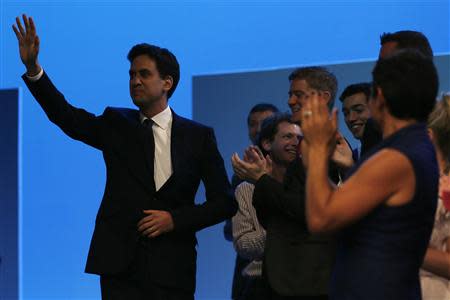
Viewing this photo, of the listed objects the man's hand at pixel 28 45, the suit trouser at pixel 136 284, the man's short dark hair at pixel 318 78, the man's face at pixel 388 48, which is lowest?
the suit trouser at pixel 136 284

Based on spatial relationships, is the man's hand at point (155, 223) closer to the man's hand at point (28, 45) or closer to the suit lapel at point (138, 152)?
the suit lapel at point (138, 152)

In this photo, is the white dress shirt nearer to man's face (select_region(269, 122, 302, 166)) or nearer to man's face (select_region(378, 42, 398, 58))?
man's face (select_region(269, 122, 302, 166))

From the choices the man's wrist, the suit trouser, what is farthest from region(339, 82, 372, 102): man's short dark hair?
the man's wrist

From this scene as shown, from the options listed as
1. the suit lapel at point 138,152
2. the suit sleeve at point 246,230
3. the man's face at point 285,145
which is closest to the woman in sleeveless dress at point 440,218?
the suit sleeve at point 246,230

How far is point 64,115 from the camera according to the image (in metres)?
3.72

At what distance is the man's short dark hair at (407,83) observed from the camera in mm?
2352

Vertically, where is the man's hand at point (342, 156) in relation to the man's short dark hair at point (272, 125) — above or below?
below

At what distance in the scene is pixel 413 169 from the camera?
7.57 feet

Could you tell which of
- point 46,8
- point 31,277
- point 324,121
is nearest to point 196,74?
point 46,8

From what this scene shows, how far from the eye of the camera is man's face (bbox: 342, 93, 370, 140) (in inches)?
178

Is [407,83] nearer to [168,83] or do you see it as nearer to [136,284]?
[136,284]

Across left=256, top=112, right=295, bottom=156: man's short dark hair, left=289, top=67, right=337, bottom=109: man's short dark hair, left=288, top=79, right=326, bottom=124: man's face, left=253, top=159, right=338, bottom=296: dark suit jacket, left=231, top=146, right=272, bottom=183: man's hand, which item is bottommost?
left=253, top=159, right=338, bottom=296: dark suit jacket

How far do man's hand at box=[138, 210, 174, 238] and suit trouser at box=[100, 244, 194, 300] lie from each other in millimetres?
100

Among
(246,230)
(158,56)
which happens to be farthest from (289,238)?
(158,56)
